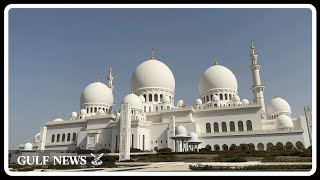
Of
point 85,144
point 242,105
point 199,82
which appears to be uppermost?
point 199,82

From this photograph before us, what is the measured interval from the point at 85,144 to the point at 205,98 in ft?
63.2

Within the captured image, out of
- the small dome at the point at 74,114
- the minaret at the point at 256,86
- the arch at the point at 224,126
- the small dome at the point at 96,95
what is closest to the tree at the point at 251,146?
the arch at the point at 224,126

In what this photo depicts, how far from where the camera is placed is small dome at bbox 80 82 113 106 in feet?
150

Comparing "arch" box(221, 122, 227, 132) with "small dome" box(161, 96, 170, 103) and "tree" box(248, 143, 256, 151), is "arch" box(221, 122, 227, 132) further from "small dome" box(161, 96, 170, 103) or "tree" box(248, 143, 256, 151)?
"small dome" box(161, 96, 170, 103)

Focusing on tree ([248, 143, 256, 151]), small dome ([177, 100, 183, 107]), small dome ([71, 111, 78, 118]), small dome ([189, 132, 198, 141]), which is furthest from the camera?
small dome ([71, 111, 78, 118])

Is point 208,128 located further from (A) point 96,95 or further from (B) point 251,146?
(A) point 96,95

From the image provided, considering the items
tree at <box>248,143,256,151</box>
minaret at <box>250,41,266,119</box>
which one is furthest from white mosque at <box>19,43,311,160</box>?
tree at <box>248,143,256,151</box>

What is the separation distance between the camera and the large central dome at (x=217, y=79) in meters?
42.0

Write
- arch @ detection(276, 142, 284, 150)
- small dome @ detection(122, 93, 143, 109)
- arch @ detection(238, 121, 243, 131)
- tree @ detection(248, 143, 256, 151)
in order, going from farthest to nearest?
small dome @ detection(122, 93, 143, 109) → arch @ detection(238, 121, 243, 131) → tree @ detection(248, 143, 256, 151) → arch @ detection(276, 142, 284, 150)

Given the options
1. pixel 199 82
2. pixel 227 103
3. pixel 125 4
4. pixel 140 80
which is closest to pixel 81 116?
pixel 140 80

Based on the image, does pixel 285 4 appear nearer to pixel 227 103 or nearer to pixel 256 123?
pixel 256 123

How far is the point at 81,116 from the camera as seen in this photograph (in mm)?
44125

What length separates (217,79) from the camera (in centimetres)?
4206

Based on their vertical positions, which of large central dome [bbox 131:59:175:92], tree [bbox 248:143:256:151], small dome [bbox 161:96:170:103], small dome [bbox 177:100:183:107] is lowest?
tree [bbox 248:143:256:151]
